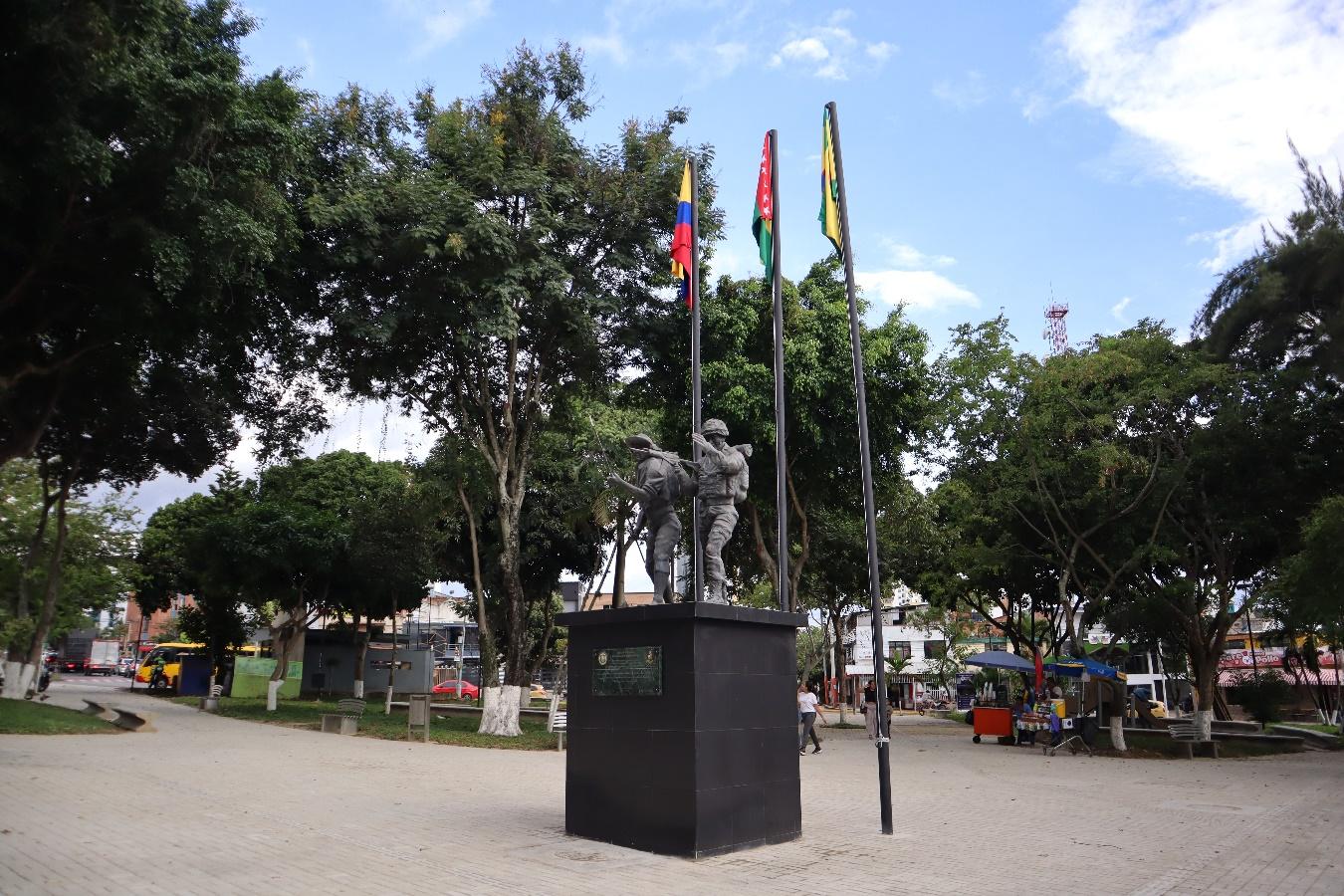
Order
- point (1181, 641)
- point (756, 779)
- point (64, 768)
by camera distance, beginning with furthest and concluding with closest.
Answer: point (1181, 641)
point (64, 768)
point (756, 779)

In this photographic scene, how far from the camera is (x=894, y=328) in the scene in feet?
71.7

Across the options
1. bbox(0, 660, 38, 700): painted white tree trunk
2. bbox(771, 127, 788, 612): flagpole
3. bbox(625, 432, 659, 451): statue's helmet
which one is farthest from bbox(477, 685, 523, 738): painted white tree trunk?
bbox(0, 660, 38, 700): painted white tree trunk

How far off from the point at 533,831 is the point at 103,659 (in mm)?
66498

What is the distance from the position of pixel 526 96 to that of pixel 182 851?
16.3m

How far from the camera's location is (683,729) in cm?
773

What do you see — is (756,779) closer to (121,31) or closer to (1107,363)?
(121,31)

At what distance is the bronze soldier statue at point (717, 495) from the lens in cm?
934

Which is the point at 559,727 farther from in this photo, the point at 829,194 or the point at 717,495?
the point at 829,194

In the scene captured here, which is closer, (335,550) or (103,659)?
(335,550)

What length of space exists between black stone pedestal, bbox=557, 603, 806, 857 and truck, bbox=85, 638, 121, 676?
214ft

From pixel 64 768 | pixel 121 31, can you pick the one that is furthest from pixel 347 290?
pixel 64 768

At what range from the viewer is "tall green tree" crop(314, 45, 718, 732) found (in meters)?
17.3

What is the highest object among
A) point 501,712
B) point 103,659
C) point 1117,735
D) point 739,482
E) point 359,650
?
point 739,482

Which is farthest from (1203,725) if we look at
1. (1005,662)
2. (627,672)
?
(627,672)
